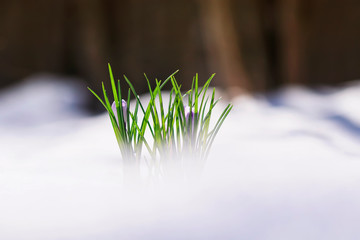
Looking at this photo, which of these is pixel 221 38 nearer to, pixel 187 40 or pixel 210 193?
pixel 187 40

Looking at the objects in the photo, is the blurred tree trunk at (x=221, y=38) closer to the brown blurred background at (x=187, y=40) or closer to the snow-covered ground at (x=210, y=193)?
the brown blurred background at (x=187, y=40)

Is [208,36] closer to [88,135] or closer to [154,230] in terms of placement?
A: [88,135]

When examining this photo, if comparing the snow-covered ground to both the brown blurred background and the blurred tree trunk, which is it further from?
the brown blurred background

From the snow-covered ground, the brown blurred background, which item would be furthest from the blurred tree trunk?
the snow-covered ground

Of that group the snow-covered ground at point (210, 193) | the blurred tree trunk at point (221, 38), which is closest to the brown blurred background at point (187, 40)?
the blurred tree trunk at point (221, 38)

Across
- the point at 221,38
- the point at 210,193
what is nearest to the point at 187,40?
the point at 221,38

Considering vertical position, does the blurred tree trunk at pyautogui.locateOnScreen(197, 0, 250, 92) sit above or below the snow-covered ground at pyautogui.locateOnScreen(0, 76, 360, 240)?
above
